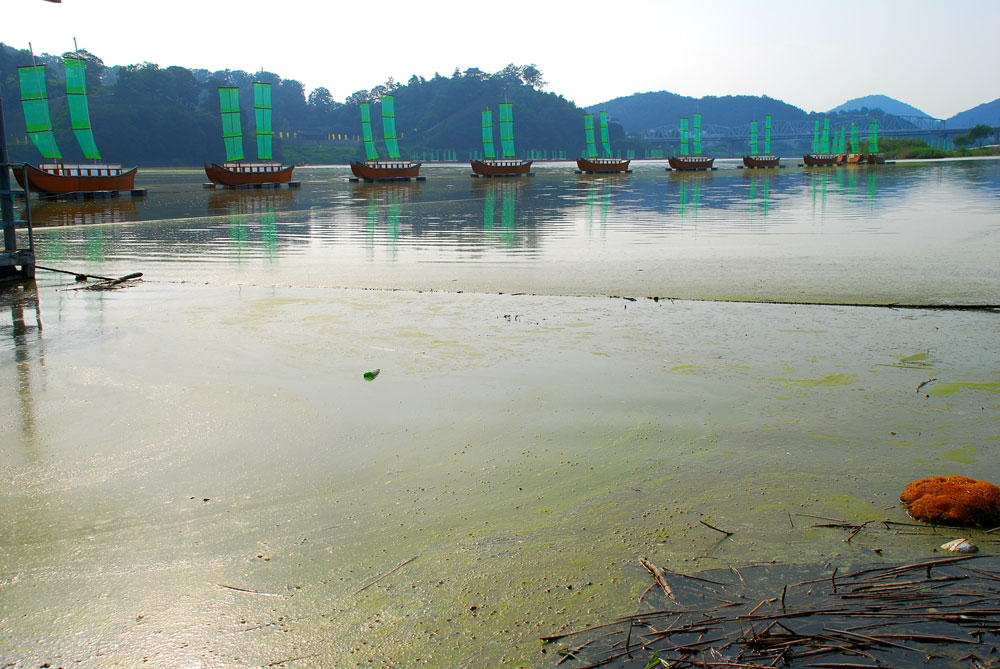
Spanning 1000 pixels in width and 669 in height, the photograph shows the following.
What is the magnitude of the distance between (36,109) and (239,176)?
38.0ft

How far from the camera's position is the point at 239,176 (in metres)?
49.4

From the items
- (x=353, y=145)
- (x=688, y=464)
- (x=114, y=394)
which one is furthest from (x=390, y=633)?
(x=353, y=145)

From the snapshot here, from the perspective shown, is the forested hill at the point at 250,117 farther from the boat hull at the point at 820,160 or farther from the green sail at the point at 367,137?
the boat hull at the point at 820,160

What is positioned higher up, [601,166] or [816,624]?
[601,166]

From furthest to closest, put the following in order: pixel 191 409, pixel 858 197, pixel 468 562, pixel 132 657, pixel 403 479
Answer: pixel 858 197 < pixel 191 409 < pixel 403 479 < pixel 468 562 < pixel 132 657

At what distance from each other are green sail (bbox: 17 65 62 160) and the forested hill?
46871 millimetres

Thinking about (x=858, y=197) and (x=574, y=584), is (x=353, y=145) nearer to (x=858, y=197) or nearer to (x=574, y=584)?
(x=858, y=197)

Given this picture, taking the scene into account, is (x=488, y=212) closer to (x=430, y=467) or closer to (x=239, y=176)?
(x=430, y=467)

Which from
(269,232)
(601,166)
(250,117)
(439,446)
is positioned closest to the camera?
(439,446)

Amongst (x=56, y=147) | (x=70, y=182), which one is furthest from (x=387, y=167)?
(x=70, y=182)

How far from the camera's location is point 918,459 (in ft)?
15.0

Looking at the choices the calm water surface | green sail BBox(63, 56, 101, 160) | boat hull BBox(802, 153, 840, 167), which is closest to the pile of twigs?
the calm water surface

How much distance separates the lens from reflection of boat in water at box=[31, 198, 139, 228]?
24391 mm

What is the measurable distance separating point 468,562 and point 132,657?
4.45 ft
